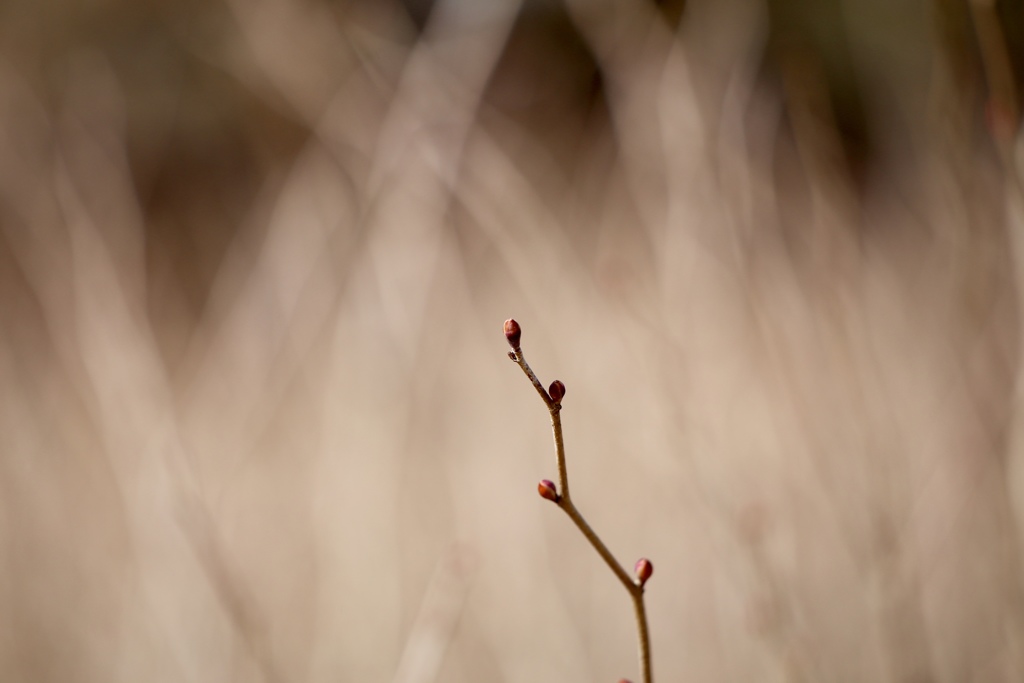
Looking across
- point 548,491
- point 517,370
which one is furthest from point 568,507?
point 517,370

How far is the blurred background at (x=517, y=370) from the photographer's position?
466 mm

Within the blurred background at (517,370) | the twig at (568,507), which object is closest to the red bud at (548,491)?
the twig at (568,507)

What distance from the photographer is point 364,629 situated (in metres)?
0.79

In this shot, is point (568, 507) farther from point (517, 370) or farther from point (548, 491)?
point (517, 370)

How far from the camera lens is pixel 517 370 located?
962 millimetres

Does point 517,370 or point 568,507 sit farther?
point 517,370

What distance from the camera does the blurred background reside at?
466 millimetres

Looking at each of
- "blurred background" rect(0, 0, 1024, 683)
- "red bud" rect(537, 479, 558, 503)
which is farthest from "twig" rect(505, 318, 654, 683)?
"blurred background" rect(0, 0, 1024, 683)

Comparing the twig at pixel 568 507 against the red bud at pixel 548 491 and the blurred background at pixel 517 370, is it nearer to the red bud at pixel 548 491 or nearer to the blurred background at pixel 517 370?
the red bud at pixel 548 491

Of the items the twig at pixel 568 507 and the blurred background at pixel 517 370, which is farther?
the blurred background at pixel 517 370

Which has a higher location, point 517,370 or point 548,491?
point 517,370

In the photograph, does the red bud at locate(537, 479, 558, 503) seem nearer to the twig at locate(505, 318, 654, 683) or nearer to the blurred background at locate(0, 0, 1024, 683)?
the twig at locate(505, 318, 654, 683)

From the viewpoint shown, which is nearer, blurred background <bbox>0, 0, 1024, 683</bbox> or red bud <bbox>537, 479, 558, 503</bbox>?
red bud <bbox>537, 479, 558, 503</bbox>

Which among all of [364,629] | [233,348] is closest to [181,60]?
[233,348]
